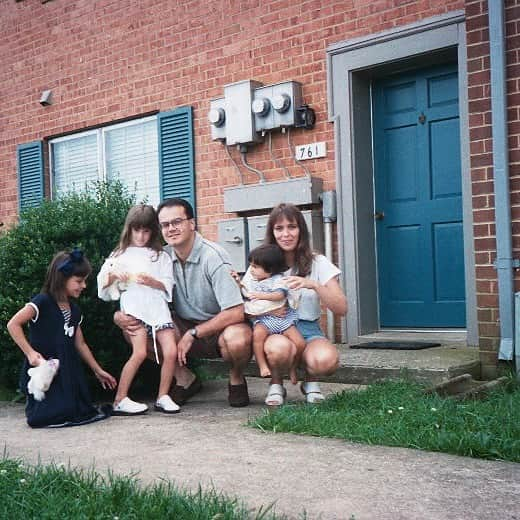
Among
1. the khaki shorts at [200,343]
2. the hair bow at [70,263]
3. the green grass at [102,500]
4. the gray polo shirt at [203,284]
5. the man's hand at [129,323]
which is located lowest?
the green grass at [102,500]

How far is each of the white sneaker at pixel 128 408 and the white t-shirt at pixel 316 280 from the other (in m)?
1.14

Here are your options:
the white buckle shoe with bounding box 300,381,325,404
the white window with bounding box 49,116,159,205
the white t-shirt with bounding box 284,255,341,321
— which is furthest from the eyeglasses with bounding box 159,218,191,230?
the white window with bounding box 49,116,159,205

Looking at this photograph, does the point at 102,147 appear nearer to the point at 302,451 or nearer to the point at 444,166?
the point at 444,166

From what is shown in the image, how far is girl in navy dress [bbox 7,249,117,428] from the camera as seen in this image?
15.3ft

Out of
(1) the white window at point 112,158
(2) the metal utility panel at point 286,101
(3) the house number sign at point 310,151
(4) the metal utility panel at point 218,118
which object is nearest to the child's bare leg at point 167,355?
(3) the house number sign at point 310,151

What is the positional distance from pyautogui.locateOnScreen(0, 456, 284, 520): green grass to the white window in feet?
19.3

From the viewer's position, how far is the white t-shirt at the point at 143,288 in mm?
5020

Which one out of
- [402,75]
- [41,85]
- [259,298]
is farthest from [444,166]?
[41,85]

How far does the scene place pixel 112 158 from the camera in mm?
9656

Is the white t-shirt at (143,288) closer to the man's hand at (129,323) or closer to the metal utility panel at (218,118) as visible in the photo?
the man's hand at (129,323)

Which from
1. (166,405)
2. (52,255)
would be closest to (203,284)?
(166,405)

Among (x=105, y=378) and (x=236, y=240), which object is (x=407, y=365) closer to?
(x=105, y=378)

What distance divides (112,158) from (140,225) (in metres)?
4.75

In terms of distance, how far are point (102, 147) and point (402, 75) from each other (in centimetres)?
409
